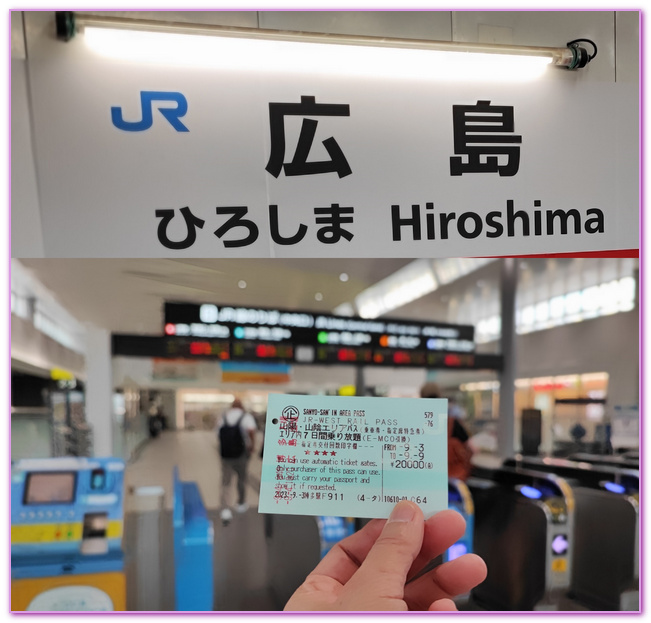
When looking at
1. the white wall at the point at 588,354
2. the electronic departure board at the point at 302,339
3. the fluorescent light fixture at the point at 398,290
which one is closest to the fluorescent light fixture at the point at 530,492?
the white wall at the point at 588,354

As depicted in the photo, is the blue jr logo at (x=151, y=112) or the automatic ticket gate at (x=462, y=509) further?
the automatic ticket gate at (x=462, y=509)

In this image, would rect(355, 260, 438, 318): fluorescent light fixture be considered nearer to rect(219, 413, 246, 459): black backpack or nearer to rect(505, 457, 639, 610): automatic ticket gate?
rect(219, 413, 246, 459): black backpack

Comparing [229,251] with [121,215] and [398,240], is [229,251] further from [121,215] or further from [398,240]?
[398,240]

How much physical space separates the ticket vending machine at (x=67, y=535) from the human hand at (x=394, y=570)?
5.53ft

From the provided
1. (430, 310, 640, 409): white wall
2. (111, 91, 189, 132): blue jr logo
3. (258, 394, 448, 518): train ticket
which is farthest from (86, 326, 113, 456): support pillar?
(430, 310, 640, 409): white wall

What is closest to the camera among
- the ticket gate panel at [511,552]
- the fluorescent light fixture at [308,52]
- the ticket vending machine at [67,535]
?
the fluorescent light fixture at [308,52]

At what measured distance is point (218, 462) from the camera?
10.4 ft

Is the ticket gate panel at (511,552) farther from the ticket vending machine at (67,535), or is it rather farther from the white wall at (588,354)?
the ticket vending machine at (67,535)

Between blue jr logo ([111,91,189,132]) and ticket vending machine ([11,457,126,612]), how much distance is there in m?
1.52

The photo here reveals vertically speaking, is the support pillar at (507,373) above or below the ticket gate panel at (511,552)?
above

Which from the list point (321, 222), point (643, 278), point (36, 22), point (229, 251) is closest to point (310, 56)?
point (321, 222)

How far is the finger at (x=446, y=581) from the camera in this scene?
1.54 m

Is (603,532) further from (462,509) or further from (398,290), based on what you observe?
(398,290)

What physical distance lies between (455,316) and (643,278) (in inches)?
37.0
